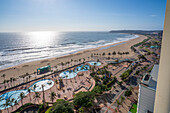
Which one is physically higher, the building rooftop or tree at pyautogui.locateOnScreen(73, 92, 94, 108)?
the building rooftop

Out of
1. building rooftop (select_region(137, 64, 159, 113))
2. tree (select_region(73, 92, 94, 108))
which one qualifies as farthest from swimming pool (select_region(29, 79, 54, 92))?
building rooftop (select_region(137, 64, 159, 113))

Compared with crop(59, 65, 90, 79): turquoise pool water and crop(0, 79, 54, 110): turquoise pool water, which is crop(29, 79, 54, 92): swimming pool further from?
crop(59, 65, 90, 79): turquoise pool water

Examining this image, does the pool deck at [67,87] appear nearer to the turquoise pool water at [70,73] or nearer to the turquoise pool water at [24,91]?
the turquoise pool water at [24,91]

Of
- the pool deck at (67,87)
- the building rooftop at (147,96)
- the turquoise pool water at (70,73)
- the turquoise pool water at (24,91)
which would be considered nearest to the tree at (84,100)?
the pool deck at (67,87)

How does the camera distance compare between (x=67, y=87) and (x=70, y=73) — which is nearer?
(x=67, y=87)

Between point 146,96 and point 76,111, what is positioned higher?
point 146,96

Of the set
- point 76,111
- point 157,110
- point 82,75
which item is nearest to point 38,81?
point 82,75

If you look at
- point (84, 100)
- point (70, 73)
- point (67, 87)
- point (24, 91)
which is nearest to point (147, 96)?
point (84, 100)

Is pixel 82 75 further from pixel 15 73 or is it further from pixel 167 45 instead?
pixel 167 45

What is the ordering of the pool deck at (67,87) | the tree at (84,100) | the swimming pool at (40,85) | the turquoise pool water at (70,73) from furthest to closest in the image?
the turquoise pool water at (70,73), the swimming pool at (40,85), the pool deck at (67,87), the tree at (84,100)

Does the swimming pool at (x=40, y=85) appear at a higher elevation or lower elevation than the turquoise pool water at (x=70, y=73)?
lower

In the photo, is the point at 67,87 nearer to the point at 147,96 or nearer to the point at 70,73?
the point at 70,73
